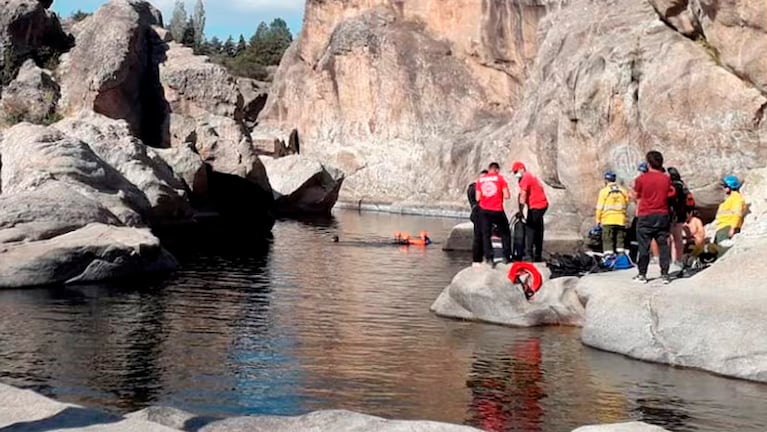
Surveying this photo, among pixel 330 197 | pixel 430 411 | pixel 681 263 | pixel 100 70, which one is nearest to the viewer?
pixel 430 411

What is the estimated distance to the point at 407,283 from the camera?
867 inches

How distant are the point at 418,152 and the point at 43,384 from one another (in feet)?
197

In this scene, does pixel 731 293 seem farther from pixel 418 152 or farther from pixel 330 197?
pixel 418 152

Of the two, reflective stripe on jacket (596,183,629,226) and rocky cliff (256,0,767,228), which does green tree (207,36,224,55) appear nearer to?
rocky cliff (256,0,767,228)

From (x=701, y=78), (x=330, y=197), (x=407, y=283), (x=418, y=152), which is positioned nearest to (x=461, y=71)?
(x=418, y=152)

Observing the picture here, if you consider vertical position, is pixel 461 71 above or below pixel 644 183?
above

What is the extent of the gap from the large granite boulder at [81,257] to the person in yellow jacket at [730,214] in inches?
424

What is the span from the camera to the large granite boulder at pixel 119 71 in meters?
46.7

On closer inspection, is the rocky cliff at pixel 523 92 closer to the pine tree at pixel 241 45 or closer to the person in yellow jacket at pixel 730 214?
the person in yellow jacket at pixel 730 214

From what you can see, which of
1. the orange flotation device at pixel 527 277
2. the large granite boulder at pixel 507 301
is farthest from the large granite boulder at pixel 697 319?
the orange flotation device at pixel 527 277

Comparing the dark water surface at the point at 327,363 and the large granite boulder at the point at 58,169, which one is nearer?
the dark water surface at the point at 327,363

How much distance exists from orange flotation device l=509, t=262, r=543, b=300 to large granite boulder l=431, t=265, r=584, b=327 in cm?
12

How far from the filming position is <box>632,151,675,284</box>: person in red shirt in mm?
14977

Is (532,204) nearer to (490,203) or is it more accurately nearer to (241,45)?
(490,203)
